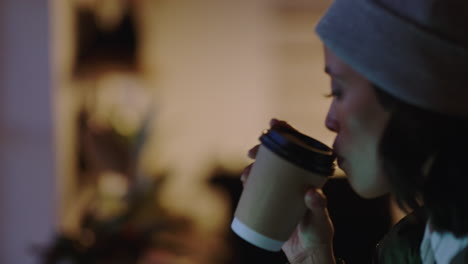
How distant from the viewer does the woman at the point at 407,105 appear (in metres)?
0.56

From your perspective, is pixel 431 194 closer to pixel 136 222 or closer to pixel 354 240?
pixel 354 240

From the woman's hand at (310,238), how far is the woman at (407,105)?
56mm

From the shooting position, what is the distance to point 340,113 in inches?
24.1

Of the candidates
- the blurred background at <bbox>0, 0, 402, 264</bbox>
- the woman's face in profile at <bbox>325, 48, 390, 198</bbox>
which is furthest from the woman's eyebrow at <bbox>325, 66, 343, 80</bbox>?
the blurred background at <bbox>0, 0, 402, 264</bbox>

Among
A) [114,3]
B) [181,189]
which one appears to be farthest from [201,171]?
[114,3]

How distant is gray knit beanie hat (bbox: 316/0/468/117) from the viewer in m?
0.56

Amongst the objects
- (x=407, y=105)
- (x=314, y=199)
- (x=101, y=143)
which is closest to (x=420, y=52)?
(x=407, y=105)

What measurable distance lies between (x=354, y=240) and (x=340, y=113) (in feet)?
0.69

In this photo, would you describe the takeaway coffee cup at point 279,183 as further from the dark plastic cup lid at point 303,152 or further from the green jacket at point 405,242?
the green jacket at point 405,242

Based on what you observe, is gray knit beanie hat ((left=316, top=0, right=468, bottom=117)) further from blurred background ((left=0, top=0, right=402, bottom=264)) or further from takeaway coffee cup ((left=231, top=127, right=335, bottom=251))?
blurred background ((left=0, top=0, right=402, bottom=264))

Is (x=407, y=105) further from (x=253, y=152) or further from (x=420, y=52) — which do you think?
(x=253, y=152)

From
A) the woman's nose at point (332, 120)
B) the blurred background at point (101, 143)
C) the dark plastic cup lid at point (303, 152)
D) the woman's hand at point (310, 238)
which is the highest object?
the woman's nose at point (332, 120)

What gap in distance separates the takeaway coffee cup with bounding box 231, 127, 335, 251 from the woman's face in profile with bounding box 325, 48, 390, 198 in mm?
20

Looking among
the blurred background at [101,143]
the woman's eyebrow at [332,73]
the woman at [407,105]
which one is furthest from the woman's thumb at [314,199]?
the blurred background at [101,143]
